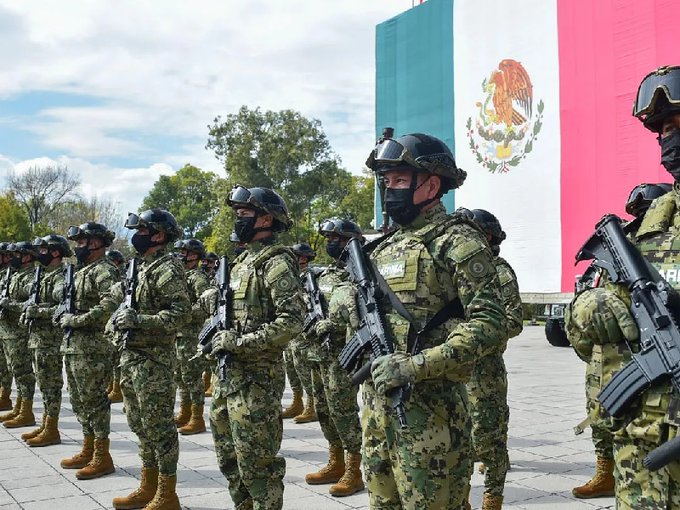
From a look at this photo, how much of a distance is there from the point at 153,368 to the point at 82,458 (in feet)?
6.61

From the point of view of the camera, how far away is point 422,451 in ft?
10.5

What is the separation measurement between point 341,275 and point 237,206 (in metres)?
2.82

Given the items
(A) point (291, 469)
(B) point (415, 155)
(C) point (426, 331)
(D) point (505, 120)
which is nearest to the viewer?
(C) point (426, 331)

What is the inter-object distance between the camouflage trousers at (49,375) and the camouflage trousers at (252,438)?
407 cm

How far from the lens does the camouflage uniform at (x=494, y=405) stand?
16.9 ft

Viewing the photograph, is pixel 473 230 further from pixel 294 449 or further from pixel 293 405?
pixel 293 405

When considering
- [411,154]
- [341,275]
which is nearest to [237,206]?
[411,154]

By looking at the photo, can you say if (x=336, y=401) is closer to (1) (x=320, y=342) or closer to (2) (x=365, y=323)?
(1) (x=320, y=342)

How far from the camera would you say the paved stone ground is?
5.75 m

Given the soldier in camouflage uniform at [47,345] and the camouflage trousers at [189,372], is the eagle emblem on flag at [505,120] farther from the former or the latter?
the soldier in camouflage uniform at [47,345]

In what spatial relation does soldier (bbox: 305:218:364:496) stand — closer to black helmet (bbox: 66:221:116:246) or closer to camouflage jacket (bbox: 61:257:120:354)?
camouflage jacket (bbox: 61:257:120:354)

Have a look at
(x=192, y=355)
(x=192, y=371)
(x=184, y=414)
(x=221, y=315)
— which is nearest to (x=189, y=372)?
(x=192, y=371)

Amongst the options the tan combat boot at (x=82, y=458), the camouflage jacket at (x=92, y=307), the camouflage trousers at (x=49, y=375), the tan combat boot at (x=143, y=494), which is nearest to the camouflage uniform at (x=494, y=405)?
the tan combat boot at (x=143, y=494)

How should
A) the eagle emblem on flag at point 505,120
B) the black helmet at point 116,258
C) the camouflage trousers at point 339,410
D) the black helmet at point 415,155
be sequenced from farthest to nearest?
the eagle emblem on flag at point 505,120
the black helmet at point 116,258
the camouflage trousers at point 339,410
the black helmet at point 415,155
